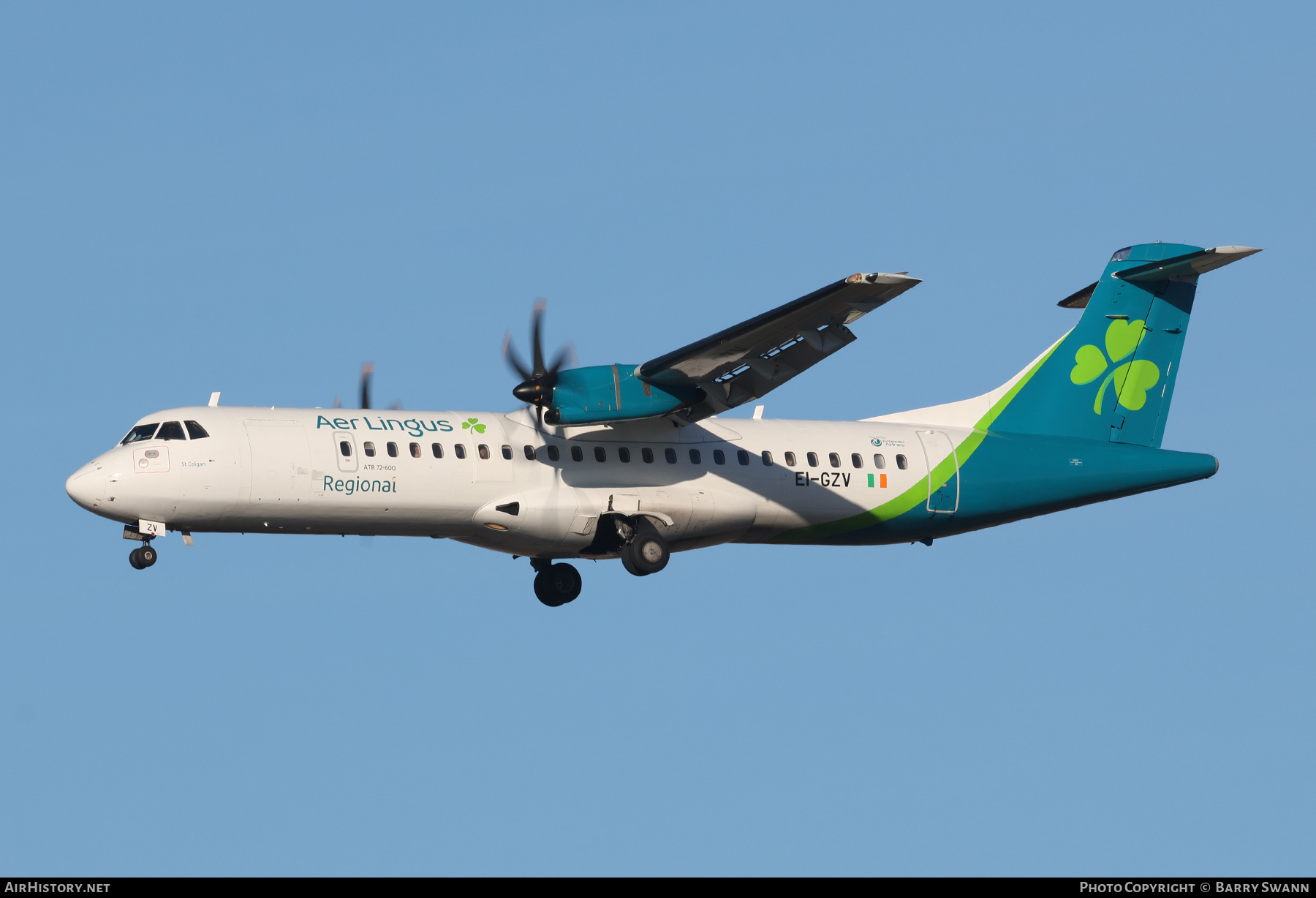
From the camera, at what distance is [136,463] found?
2283 centimetres

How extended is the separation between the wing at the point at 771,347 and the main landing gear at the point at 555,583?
3.48 meters

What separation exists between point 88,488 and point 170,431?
4.38 ft

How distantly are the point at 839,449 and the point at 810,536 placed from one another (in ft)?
4.69

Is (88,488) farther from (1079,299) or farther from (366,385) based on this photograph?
(1079,299)

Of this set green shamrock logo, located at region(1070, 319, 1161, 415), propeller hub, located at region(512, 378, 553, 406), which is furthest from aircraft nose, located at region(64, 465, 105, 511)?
green shamrock logo, located at region(1070, 319, 1161, 415)

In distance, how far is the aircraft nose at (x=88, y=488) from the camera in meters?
22.6

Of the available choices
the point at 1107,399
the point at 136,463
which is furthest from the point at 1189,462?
the point at 136,463

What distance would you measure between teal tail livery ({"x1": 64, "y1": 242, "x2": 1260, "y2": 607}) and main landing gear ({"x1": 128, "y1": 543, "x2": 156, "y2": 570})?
0.07ft

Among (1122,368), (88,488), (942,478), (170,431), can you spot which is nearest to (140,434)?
(170,431)

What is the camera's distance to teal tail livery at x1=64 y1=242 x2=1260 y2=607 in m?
23.1

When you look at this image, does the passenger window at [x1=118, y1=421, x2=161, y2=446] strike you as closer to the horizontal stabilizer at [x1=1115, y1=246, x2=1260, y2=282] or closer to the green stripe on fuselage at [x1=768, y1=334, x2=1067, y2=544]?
the green stripe on fuselage at [x1=768, y1=334, x2=1067, y2=544]

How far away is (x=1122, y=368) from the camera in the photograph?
2858 centimetres

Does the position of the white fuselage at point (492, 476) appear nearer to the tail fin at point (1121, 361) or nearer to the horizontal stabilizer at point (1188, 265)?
the tail fin at point (1121, 361)

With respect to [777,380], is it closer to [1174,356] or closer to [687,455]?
[687,455]
